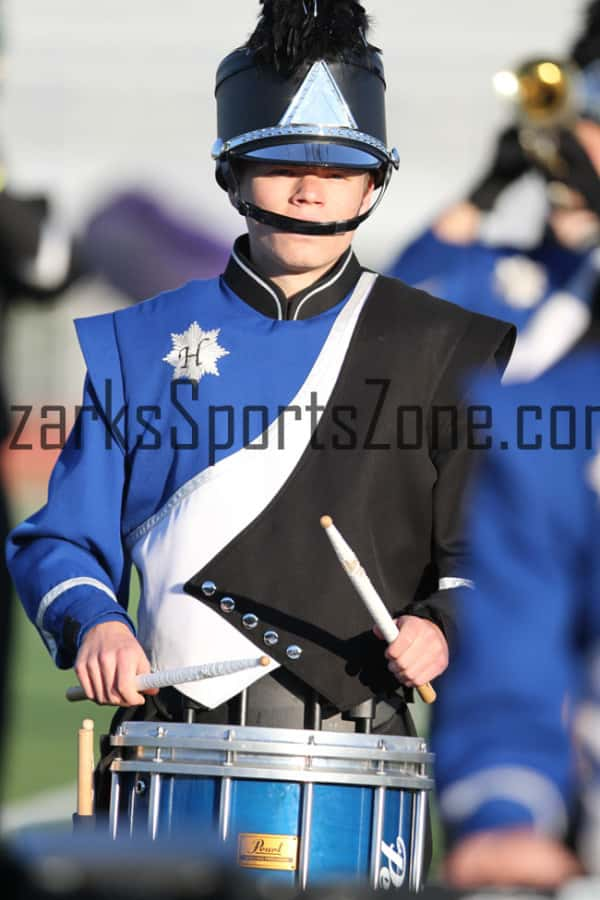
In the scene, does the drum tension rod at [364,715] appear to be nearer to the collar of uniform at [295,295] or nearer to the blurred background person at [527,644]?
the collar of uniform at [295,295]

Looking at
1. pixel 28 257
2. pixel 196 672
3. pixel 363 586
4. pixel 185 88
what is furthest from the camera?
pixel 185 88

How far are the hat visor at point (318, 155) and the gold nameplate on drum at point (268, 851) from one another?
1.30 meters

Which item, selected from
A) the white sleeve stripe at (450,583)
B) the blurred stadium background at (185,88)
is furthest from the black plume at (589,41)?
the blurred stadium background at (185,88)

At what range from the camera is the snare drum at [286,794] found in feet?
11.7

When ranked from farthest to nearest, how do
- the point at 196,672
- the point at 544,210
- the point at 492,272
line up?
the point at 544,210, the point at 492,272, the point at 196,672

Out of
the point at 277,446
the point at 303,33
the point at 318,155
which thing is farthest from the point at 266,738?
the point at 303,33

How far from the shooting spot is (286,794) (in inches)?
141

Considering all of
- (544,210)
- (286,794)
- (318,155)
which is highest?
(544,210)

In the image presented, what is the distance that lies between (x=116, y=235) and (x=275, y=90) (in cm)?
1150

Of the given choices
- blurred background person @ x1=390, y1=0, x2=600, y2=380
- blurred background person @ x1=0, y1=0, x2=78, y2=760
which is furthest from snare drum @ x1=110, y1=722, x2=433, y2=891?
blurred background person @ x1=0, y1=0, x2=78, y2=760

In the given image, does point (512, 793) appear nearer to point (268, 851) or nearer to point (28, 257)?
point (268, 851)

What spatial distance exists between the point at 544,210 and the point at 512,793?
4.65m

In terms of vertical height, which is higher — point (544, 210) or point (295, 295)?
point (544, 210)

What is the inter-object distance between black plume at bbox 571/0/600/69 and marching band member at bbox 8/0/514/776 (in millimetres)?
2783
